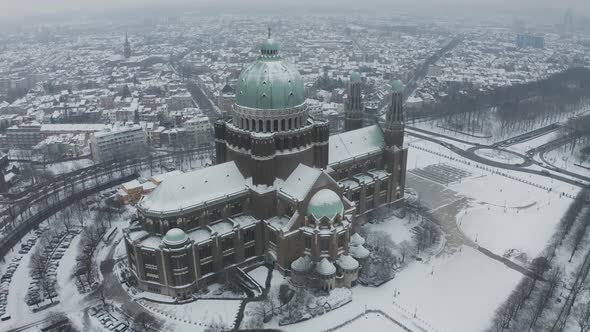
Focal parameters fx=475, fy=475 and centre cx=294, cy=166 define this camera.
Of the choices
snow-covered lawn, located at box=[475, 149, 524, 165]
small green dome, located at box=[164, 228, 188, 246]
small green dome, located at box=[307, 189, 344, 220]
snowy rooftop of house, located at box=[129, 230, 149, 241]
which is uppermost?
small green dome, located at box=[307, 189, 344, 220]

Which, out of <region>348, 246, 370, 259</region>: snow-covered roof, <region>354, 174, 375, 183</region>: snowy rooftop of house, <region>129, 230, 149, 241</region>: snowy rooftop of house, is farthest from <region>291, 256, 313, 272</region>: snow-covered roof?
<region>354, 174, 375, 183</region>: snowy rooftop of house

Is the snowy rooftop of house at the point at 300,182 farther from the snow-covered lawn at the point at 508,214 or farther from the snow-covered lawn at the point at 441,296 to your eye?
the snow-covered lawn at the point at 508,214

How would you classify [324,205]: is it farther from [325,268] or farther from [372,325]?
[372,325]

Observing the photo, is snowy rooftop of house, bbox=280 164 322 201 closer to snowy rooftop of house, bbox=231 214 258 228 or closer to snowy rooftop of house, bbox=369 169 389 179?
snowy rooftop of house, bbox=231 214 258 228

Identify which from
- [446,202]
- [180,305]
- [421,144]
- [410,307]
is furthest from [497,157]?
[180,305]

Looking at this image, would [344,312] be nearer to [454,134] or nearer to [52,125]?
[454,134]
